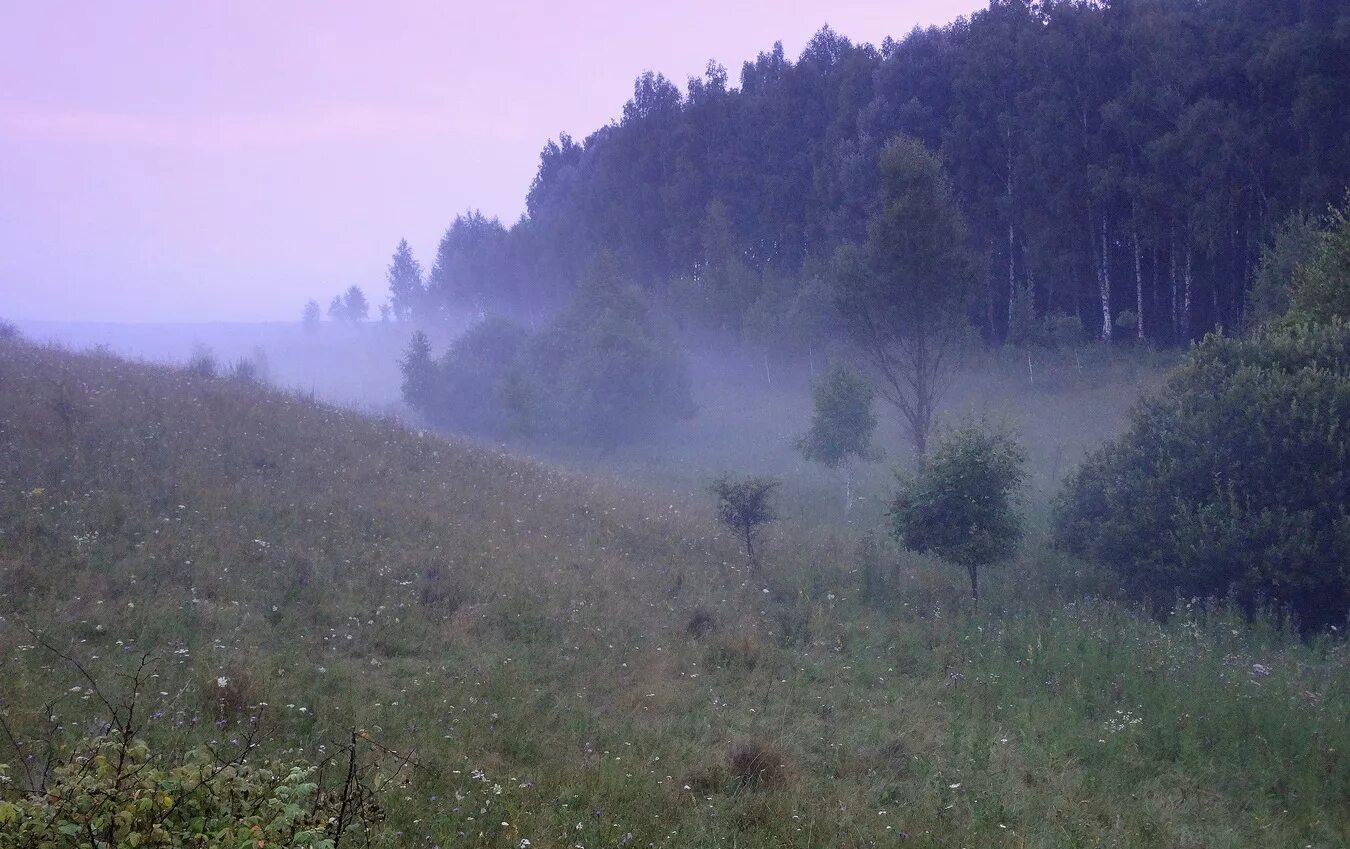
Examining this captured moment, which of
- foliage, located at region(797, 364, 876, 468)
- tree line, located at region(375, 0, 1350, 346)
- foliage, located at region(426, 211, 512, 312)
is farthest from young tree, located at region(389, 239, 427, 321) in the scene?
foliage, located at region(797, 364, 876, 468)

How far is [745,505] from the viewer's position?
635 inches

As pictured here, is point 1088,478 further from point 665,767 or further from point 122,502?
point 122,502

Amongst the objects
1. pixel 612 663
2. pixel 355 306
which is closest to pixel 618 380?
pixel 612 663

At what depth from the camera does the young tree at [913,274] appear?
24.5 metres

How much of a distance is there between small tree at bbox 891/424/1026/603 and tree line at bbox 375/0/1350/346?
13.7 metres

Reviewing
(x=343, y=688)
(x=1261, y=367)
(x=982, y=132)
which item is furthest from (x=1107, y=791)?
(x=982, y=132)

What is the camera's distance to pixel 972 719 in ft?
29.3

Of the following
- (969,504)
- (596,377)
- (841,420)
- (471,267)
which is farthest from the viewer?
(471,267)

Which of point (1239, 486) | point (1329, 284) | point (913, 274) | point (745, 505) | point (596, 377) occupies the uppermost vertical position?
point (913, 274)

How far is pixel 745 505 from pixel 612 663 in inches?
256

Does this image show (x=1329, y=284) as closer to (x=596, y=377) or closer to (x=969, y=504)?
(x=969, y=504)

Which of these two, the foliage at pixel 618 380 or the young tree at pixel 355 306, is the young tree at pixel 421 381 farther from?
the young tree at pixel 355 306

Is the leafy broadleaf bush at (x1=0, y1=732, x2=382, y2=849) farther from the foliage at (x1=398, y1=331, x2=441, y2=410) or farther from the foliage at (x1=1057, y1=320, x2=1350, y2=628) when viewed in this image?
the foliage at (x1=398, y1=331, x2=441, y2=410)

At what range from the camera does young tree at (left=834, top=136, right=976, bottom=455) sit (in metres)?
24.5
